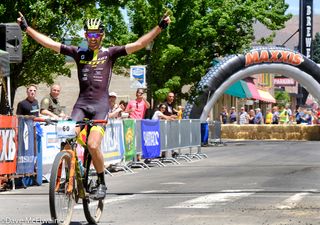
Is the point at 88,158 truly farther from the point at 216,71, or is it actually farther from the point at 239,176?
the point at 216,71

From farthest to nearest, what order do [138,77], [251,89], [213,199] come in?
[251,89], [138,77], [213,199]

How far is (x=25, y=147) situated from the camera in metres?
14.8

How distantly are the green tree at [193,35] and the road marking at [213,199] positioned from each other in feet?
84.7

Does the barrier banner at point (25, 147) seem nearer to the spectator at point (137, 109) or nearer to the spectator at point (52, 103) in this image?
the spectator at point (52, 103)

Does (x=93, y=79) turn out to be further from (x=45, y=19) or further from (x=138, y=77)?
(x=138, y=77)

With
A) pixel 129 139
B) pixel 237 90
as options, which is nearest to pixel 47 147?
pixel 129 139

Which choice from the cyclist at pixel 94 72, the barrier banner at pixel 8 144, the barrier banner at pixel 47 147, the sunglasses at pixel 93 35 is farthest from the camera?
the barrier banner at pixel 47 147

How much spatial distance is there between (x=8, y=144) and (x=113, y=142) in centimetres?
467

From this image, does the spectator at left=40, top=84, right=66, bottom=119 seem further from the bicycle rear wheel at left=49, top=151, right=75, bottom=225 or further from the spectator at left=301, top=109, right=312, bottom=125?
the spectator at left=301, top=109, right=312, bottom=125

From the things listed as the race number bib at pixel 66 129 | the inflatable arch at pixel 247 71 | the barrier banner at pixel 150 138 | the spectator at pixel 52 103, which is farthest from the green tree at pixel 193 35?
the race number bib at pixel 66 129

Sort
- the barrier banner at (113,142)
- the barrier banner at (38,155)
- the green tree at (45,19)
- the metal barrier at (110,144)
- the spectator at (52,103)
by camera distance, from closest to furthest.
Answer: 1. the metal barrier at (110,144)
2. the barrier banner at (38,155)
3. the spectator at (52,103)
4. the barrier banner at (113,142)
5. the green tree at (45,19)

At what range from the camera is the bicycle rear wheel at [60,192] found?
7.88 m

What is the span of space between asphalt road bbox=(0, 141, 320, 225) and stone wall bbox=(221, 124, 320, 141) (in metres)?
26.7

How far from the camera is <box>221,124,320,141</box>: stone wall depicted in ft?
148
